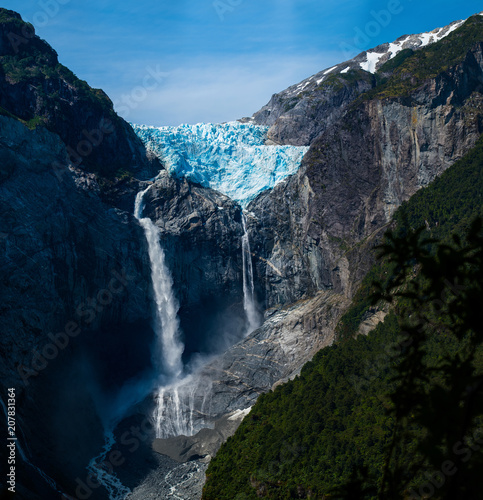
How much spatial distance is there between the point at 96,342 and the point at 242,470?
2676 centimetres

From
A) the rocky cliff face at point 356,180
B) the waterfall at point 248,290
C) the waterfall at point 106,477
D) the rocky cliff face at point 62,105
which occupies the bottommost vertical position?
the waterfall at point 106,477

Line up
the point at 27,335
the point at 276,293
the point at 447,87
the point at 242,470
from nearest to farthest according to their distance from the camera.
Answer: the point at 242,470 < the point at 27,335 < the point at 447,87 < the point at 276,293

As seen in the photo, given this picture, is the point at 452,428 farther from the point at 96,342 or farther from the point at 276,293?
the point at 276,293

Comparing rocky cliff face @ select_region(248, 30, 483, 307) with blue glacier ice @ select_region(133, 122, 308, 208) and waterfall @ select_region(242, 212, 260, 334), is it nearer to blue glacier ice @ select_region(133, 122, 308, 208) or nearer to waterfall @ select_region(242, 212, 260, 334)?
waterfall @ select_region(242, 212, 260, 334)

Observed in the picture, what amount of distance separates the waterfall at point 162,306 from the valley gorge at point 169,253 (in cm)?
19

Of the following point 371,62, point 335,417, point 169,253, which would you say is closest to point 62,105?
point 169,253

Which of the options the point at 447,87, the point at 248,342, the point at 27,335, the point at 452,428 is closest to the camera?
the point at 452,428

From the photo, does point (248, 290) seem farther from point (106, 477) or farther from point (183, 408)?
point (106, 477)

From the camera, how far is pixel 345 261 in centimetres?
6262

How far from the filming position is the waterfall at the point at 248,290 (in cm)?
7212

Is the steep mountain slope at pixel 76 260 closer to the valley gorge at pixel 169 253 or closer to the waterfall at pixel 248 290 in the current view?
the valley gorge at pixel 169 253

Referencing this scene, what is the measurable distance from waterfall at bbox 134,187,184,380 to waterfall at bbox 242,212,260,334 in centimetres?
1014

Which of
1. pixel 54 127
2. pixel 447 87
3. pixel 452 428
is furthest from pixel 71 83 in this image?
pixel 452 428

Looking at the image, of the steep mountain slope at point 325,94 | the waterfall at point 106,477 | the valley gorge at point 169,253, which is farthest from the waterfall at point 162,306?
the steep mountain slope at point 325,94
